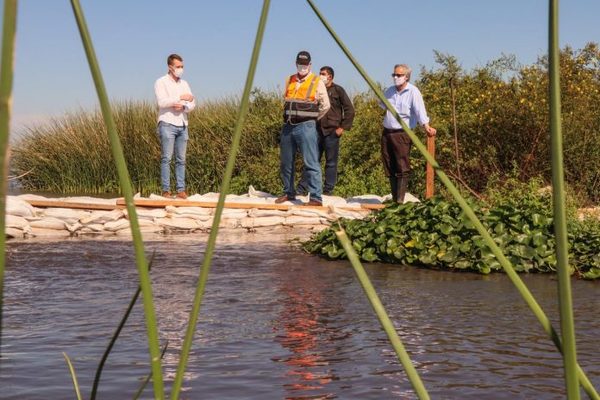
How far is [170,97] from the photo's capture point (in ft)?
41.4

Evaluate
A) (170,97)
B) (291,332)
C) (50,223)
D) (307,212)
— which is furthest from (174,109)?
(291,332)

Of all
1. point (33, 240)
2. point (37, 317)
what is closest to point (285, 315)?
point (37, 317)

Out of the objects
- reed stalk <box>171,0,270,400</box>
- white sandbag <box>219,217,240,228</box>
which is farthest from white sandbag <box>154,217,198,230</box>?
reed stalk <box>171,0,270,400</box>

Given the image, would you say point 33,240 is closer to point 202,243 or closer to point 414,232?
point 202,243

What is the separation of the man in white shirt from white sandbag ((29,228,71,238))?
2.09 metres

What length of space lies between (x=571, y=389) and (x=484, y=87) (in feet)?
52.3

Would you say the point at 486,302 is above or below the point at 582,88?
below

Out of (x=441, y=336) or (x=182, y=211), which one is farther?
(x=182, y=211)

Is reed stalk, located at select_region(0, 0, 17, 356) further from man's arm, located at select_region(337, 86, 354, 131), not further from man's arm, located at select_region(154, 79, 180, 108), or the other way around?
man's arm, located at select_region(337, 86, 354, 131)

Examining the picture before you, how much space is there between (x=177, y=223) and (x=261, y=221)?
1046mm

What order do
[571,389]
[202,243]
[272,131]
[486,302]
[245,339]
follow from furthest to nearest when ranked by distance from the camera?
[272,131] < [202,243] < [486,302] < [245,339] < [571,389]

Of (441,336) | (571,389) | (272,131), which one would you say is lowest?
(441,336)

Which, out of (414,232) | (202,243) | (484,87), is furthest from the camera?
(484,87)

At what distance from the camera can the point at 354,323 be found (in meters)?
5.30
